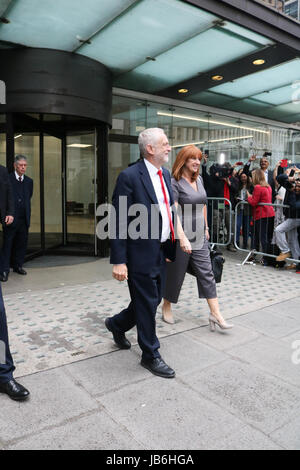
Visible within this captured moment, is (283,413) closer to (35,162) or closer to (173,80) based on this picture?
(35,162)

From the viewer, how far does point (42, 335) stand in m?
3.77

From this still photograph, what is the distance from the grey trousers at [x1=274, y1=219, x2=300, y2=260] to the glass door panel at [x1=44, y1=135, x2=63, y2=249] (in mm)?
4676

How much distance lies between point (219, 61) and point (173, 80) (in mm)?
1431

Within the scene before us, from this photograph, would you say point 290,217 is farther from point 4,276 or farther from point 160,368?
point 4,276

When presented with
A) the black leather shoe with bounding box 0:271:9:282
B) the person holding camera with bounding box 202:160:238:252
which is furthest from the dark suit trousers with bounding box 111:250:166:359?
the person holding camera with bounding box 202:160:238:252

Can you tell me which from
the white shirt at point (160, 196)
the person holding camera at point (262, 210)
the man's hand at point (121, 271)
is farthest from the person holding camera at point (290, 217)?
the man's hand at point (121, 271)

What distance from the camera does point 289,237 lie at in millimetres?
6785

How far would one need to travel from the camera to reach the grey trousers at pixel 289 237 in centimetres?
669

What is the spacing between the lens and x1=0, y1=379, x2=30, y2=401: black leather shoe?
8.53 feet

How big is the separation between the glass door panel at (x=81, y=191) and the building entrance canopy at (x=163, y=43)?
63.7 inches

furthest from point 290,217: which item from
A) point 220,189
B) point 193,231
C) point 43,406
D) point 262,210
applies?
point 43,406

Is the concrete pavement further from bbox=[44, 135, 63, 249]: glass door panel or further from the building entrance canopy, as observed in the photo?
the building entrance canopy

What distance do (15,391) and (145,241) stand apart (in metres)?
1.36

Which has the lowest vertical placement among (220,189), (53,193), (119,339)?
(119,339)
